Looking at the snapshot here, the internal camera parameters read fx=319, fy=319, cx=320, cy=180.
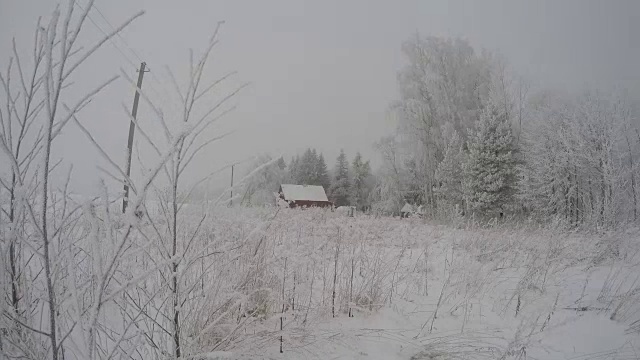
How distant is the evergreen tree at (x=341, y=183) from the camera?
31328 millimetres

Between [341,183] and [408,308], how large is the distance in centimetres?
2925

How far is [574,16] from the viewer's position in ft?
11.2

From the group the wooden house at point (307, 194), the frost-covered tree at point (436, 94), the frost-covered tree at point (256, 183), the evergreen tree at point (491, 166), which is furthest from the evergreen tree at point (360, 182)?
the frost-covered tree at point (256, 183)

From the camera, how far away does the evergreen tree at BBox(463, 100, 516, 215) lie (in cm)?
1427

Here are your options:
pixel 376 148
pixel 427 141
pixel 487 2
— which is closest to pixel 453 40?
pixel 427 141

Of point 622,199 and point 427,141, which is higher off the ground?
point 427,141

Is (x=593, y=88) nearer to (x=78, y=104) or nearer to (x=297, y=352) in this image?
(x=297, y=352)

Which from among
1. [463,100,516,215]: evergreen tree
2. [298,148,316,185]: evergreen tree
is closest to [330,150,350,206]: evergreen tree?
[298,148,316,185]: evergreen tree

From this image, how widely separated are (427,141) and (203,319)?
1487 cm

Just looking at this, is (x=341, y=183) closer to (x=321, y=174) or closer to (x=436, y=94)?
(x=321, y=174)

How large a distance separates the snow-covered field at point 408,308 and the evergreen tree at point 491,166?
11.5m

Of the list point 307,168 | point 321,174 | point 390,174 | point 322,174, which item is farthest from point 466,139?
point 322,174

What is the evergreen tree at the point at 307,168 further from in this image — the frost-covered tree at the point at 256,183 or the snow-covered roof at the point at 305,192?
the frost-covered tree at the point at 256,183

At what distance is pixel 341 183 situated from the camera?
1259 inches
